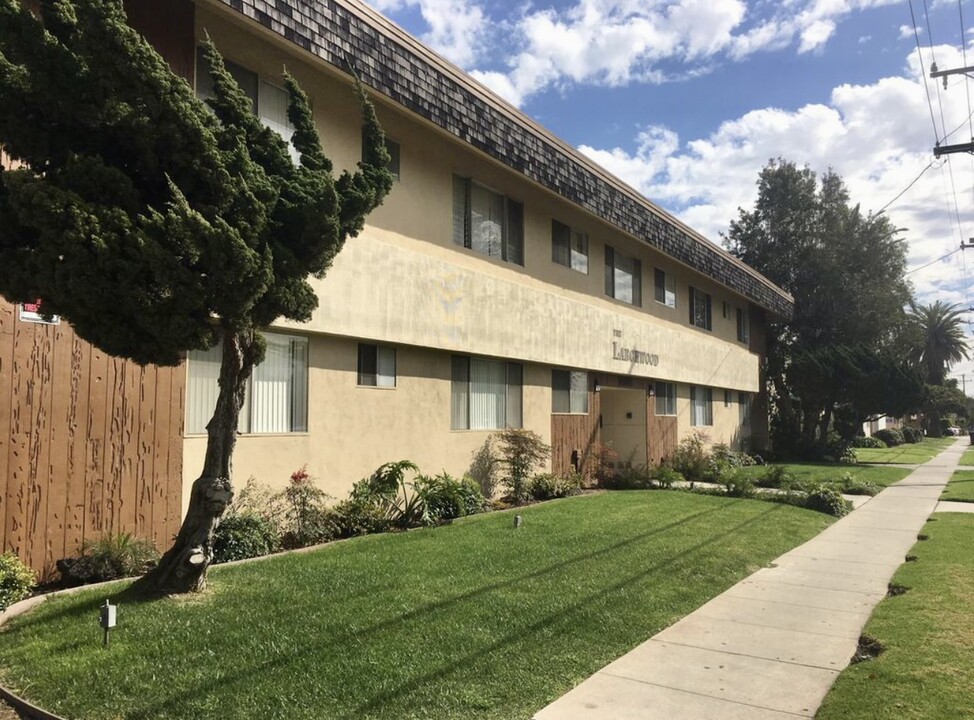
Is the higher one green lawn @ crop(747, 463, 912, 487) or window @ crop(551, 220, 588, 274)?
window @ crop(551, 220, 588, 274)

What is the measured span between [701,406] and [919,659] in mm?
21948

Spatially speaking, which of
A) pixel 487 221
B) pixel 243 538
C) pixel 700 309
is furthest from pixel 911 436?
pixel 243 538

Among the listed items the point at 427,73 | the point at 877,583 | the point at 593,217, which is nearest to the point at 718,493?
the point at 593,217

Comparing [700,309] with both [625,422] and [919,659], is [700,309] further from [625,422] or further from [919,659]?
[919,659]

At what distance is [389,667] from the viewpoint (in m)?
5.30

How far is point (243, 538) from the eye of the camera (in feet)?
28.9

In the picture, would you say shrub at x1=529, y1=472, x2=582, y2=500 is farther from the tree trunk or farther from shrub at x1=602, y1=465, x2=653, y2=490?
the tree trunk

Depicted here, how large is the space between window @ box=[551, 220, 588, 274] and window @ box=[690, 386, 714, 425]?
9.67 meters

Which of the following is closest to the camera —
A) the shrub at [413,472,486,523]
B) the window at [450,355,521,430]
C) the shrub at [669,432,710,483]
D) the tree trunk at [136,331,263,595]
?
the tree trunk at [136,331,263,595]

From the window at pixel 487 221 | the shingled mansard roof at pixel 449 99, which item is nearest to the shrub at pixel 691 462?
the shingled mansard roof at pixel 449 99

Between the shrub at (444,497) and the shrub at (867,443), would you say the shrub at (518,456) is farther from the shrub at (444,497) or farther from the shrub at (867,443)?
the shrub at (867,443)

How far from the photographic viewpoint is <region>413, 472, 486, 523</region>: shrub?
38.8 feet

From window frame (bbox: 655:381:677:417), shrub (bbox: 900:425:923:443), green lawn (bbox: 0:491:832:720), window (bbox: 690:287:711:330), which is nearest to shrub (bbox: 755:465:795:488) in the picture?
window frame (bbox: 655:381:677:417)

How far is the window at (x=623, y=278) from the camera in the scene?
1994 centimetres
